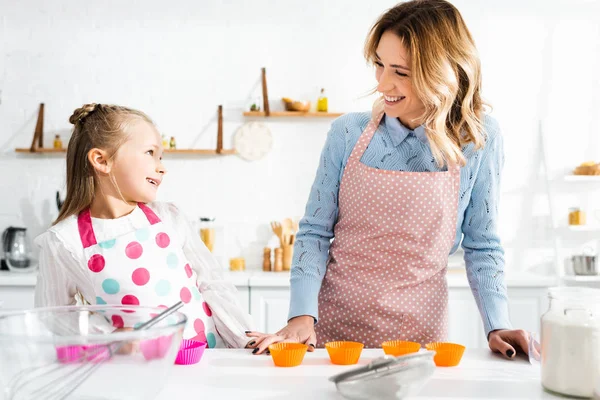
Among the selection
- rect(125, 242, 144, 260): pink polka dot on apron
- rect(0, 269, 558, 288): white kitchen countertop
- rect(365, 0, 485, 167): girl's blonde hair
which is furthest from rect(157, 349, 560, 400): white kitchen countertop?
rect(0, 269, 558, 288): white kitchen countertop

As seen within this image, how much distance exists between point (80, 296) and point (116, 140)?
38 cm

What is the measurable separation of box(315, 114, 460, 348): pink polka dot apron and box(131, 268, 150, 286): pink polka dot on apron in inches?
18.0

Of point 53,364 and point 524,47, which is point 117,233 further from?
point 524,47

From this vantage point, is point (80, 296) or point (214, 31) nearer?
point (80, 296)

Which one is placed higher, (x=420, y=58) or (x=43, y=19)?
(x=43, y=19)

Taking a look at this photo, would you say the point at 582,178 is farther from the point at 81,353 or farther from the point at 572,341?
the point at 81,353

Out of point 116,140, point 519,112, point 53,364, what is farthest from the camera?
point 519,112

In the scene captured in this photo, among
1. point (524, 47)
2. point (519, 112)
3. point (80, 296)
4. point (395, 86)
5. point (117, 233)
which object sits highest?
point (524, 47)

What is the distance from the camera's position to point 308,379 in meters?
0.92

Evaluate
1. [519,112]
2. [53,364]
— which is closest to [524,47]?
[519,112]

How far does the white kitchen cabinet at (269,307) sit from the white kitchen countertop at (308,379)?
6.50 ft

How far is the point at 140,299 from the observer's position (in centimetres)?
134

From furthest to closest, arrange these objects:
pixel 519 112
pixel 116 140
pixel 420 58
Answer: pixel 519 112 < pixel 116 140 < pixel 420 58

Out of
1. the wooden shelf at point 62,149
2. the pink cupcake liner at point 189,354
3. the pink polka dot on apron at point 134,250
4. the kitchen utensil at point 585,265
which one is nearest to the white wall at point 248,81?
the wooden shelf at point 62,149
